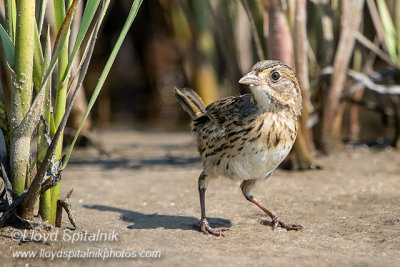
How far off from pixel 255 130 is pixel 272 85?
13.5 inches

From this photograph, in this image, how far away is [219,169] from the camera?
4.03m

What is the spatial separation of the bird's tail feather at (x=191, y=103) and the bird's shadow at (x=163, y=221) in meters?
0.83

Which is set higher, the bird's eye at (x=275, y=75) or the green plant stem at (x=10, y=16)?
the green plant stem at (x=10, y=16)

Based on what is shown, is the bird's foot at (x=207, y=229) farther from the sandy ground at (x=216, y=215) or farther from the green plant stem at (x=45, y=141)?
the green plant stem at (x=45, y=141)

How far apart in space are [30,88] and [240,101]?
1421mm

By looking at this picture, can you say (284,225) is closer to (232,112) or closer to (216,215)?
(216,215)

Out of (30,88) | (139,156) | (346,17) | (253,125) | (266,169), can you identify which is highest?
(346,17)

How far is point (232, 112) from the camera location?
401 cm

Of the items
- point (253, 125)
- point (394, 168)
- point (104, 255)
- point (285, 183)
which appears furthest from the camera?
point (394, 168)

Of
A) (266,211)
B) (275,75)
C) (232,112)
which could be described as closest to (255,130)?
(232,112)

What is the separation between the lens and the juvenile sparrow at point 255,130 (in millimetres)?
3816

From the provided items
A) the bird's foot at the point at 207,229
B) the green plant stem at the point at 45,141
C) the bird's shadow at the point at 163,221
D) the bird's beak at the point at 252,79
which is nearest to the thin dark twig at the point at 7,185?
the green plant stem at the point at 45,141

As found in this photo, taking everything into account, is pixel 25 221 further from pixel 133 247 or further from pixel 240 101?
pixel 240 101

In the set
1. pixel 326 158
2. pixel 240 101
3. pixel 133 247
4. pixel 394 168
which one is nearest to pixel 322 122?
pixel 326 158
